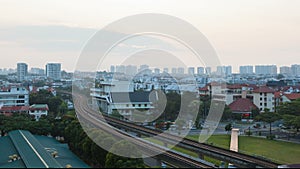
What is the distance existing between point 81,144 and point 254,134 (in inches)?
224

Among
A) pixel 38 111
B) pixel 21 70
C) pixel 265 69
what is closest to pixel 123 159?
pixel 38 111

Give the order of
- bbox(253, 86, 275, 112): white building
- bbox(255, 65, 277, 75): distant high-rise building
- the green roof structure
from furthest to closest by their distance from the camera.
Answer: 1. bbox(255, 65, 277, 75): distant high-rise building
2. bbox(253, 86, 275, 112): white building
3. the green roof structure

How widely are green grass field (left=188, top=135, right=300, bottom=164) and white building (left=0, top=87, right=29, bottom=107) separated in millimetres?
8476

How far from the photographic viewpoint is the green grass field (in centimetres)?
710

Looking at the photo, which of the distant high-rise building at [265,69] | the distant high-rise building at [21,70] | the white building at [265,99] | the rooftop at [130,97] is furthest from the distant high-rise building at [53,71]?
the white building at [265,99]

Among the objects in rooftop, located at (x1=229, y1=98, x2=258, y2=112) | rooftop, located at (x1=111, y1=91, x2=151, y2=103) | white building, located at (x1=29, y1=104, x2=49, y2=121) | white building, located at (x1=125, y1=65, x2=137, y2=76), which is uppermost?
white building, located at (x1=125, y1=65, x2=137, y2=76)

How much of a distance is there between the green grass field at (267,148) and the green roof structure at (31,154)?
3365 millimetres

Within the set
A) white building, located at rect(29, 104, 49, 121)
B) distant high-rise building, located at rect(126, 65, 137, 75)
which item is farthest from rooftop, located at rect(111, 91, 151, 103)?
white building, located at rect(29, 104, 49, 121)

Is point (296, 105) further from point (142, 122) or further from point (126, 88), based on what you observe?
point (126, 88)

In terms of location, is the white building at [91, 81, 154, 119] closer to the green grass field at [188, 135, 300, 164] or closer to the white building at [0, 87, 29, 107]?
the white building at [0, 87, 29, 107]

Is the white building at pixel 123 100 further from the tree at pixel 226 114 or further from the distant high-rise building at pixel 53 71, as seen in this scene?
the distant high-rise building at pixel 53 71

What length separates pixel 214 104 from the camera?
14227 millimetres

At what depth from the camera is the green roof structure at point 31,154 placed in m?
5.19

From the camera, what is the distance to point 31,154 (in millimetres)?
5754
